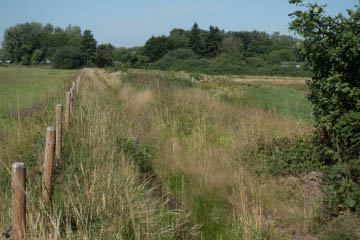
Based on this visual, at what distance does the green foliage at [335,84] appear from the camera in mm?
4488

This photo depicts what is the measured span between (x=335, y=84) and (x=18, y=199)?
4.06 m

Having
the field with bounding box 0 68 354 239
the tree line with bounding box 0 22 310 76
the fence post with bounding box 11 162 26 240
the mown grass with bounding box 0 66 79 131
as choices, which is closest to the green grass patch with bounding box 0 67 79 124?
the mown grass with bounding box 0 66 79 131

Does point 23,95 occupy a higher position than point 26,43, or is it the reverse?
point 26,43

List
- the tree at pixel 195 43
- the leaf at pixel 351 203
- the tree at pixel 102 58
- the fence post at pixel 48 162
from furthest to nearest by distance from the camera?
1. the tree at pixel 102 58
2. the tree at pixel 195 43
3. the leaf at pixel 351 203
4. the fence post at pixel 48 162

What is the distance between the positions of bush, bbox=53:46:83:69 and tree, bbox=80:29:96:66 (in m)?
2.88

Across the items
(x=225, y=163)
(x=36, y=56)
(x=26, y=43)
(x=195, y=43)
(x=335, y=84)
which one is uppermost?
(x=26, y=43)

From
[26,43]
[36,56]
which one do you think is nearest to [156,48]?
[36,56]

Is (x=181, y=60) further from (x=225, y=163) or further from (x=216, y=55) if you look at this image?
(x=225, y=163)

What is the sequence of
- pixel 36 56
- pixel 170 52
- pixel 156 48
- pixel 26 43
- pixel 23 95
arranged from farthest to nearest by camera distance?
1. pixel 26 43
2. pixel 36 56
3. pixel 156 48
4. pixel 170 52
5. pixel 23 95

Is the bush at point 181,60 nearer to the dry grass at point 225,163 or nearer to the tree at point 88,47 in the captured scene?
the tree at point 88,47

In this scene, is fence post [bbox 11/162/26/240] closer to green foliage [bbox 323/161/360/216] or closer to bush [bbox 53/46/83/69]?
green foliage [bbox 323/161/360/216]

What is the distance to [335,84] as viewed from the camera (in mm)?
4750

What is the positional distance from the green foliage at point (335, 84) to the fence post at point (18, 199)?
10.8ft

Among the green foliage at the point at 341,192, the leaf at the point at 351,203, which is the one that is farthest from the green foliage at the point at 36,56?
the leaf at the point at 351,203
